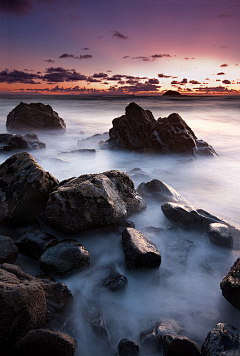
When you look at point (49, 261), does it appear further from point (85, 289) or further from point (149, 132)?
point (149, 132)

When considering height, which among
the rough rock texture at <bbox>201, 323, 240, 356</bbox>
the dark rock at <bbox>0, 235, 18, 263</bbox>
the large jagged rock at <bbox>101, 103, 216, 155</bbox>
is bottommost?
the rough rock texture at <bbox>201, 323, 240, 356</bbox>

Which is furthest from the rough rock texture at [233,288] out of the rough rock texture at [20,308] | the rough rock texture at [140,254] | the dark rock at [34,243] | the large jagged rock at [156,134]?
the large jagged rock at [156,134]

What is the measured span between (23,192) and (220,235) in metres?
3.42

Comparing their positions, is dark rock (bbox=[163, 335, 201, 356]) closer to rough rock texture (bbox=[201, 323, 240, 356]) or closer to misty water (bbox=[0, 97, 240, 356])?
rough rock texture (bbox=[201, 323, 240, 356])

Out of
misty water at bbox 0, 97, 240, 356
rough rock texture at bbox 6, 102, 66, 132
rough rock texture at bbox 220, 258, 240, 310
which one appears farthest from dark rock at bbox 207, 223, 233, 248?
rough rock texture at bbox 6, 102, 66, 132

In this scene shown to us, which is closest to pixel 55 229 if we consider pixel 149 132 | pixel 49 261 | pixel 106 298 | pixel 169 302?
pixel 49 261

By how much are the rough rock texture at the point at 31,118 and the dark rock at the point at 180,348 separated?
16.6m

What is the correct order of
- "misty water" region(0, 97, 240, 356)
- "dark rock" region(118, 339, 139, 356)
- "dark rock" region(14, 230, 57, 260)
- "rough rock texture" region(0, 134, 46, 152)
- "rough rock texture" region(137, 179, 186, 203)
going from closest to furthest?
"dark rock" region(118, 339, 139, 356), "misty water" region(0, 97, 240, 356), "dark rock" region(14, 230, 57, 260), "rough rock texture" region(137, 179, 186, 203), "rough rock texture" region(0, 134, 46, 152)

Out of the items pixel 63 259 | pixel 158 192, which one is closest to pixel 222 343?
pixel 63 259

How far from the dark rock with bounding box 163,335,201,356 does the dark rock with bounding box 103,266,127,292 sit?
37.8 inches

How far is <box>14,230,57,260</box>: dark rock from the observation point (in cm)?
369

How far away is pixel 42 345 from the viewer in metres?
Result: 2.20

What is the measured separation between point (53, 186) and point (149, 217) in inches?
79.0

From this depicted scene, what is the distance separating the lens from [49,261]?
3402 mm
